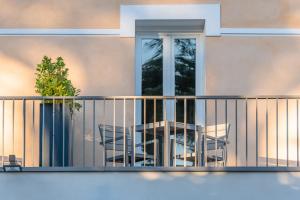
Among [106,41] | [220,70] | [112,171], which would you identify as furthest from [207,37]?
[112,171]

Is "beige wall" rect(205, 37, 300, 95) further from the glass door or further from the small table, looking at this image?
the small table

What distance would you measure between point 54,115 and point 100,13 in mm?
2189

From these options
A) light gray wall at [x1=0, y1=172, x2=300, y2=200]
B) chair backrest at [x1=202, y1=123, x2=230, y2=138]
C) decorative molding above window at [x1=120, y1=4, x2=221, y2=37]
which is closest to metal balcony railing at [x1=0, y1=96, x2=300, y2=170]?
chair backrest at [x1=202, y1=123, x2=230, y2=138]

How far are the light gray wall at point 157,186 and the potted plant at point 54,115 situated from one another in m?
0.39

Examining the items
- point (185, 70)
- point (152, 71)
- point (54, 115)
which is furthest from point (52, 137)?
point (185, 70)

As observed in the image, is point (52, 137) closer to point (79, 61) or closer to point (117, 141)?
point (117, 141)

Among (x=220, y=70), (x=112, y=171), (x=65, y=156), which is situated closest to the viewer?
(x=112, y=171)

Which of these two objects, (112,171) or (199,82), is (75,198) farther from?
(199,82)

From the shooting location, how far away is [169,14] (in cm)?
963

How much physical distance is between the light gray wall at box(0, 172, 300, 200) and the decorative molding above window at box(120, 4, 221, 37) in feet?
8.55

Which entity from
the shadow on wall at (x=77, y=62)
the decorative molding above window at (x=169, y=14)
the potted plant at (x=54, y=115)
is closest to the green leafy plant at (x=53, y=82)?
the potted plant at (x=54, y=115)

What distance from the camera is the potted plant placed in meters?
7.97

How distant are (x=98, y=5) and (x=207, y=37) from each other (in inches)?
61.0

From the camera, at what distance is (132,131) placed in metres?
8.02
